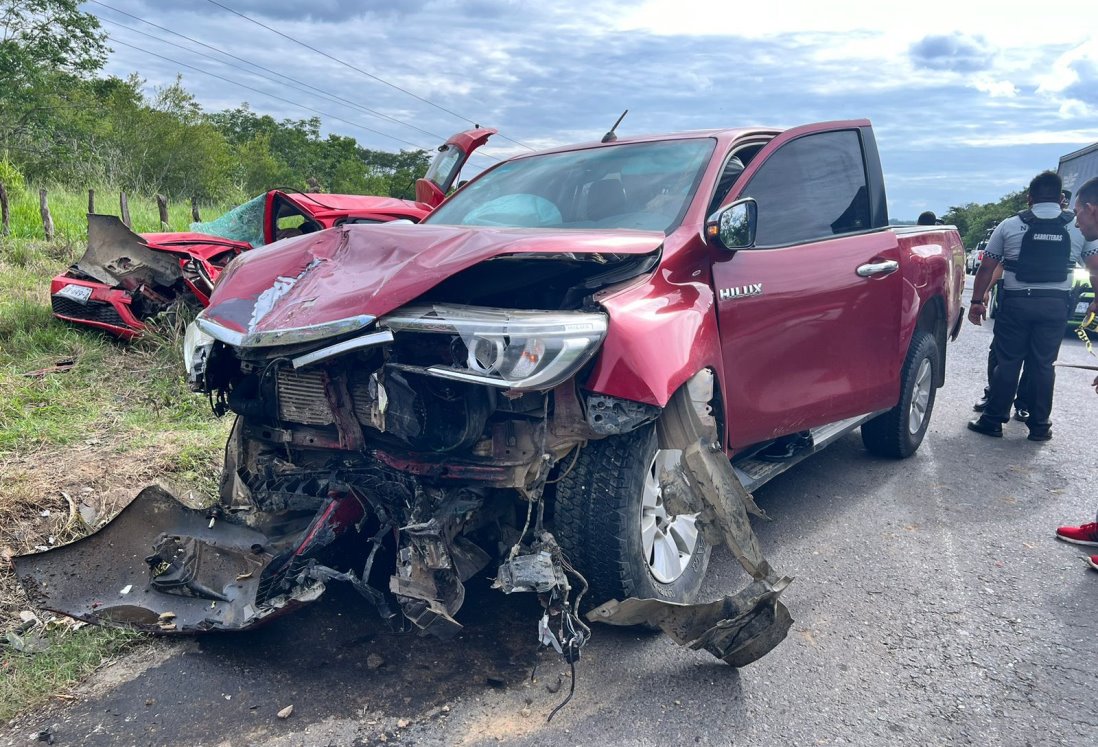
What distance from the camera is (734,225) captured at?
3195mm

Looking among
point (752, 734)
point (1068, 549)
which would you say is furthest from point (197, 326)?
point (1068, 549)

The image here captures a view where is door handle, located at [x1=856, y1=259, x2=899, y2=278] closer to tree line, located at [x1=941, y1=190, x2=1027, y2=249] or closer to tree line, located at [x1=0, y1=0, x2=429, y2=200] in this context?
tree line, located at [x1=0, y1=0, x2=429, y2=200]

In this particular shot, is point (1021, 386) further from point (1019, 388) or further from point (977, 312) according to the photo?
point (977, 312)

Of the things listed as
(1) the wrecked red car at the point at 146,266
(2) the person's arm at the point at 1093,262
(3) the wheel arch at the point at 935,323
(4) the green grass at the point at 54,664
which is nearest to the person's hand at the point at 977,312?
(3) the wheel arch at the point at 935,323

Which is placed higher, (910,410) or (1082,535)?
(910,410)

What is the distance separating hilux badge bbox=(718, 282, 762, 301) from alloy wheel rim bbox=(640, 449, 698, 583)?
29.3 inches

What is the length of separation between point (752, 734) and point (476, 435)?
4.17 ft

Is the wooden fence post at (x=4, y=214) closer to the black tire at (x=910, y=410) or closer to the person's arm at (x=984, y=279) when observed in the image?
the black tire at (x=910, y=410)

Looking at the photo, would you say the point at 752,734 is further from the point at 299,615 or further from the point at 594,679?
the point at 299,615

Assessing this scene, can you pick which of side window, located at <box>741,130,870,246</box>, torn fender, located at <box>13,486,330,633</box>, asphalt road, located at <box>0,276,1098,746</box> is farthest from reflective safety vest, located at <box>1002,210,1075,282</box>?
torn fender, located at <box>13,486,330,633</box>

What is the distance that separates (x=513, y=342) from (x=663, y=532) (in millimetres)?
1143

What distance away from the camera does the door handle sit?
4.09 metres

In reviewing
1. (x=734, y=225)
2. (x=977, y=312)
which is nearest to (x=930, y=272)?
(x=977, y=312)

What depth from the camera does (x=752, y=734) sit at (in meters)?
2.45
